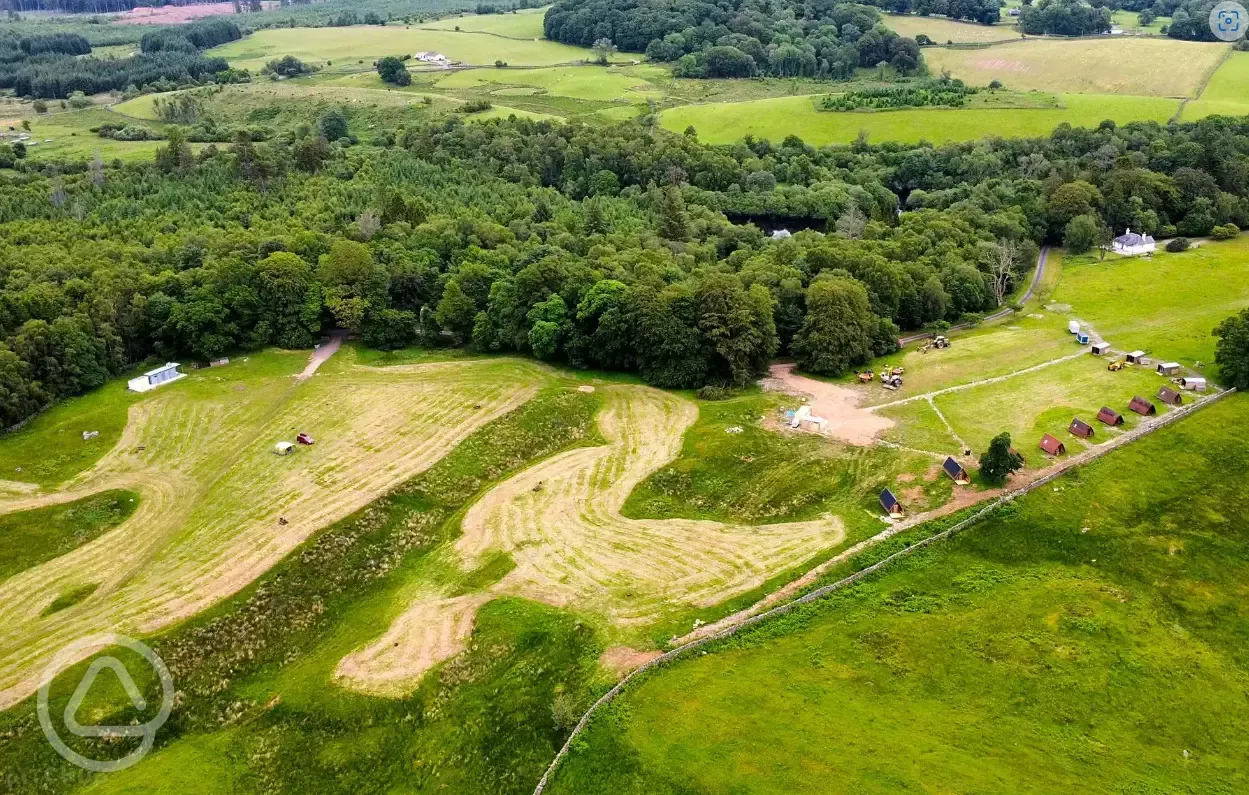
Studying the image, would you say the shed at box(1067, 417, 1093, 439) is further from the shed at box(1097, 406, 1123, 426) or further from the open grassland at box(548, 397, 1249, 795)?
the open grassland at box(548, 397, 1249, 795)

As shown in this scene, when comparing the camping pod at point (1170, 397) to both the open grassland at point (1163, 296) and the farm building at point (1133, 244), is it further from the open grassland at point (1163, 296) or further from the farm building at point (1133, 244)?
the farm building at point (1133, 244)

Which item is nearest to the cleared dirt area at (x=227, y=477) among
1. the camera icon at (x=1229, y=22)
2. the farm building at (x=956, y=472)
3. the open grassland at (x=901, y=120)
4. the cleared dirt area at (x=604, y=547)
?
the cleared dirt area at (x=604, y=547)

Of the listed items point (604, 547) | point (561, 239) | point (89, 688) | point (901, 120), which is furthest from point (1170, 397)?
point (901, 120)

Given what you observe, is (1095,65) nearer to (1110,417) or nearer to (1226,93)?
(1226,93)

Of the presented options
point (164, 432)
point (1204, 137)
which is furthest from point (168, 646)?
point (1204, 137)

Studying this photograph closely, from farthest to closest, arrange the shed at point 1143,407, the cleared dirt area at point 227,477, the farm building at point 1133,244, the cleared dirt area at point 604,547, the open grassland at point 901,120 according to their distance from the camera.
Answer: the open grassland at point 901,120, the farm building at point 1133,244, the shed at point 1143,407, the cleared dirt area at point 227,477, the cleared dirt area at point 604,547

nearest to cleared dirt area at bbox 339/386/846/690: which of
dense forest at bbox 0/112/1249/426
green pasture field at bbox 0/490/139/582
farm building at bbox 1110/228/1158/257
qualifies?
dense forest at bbox 0/112/1249/426
